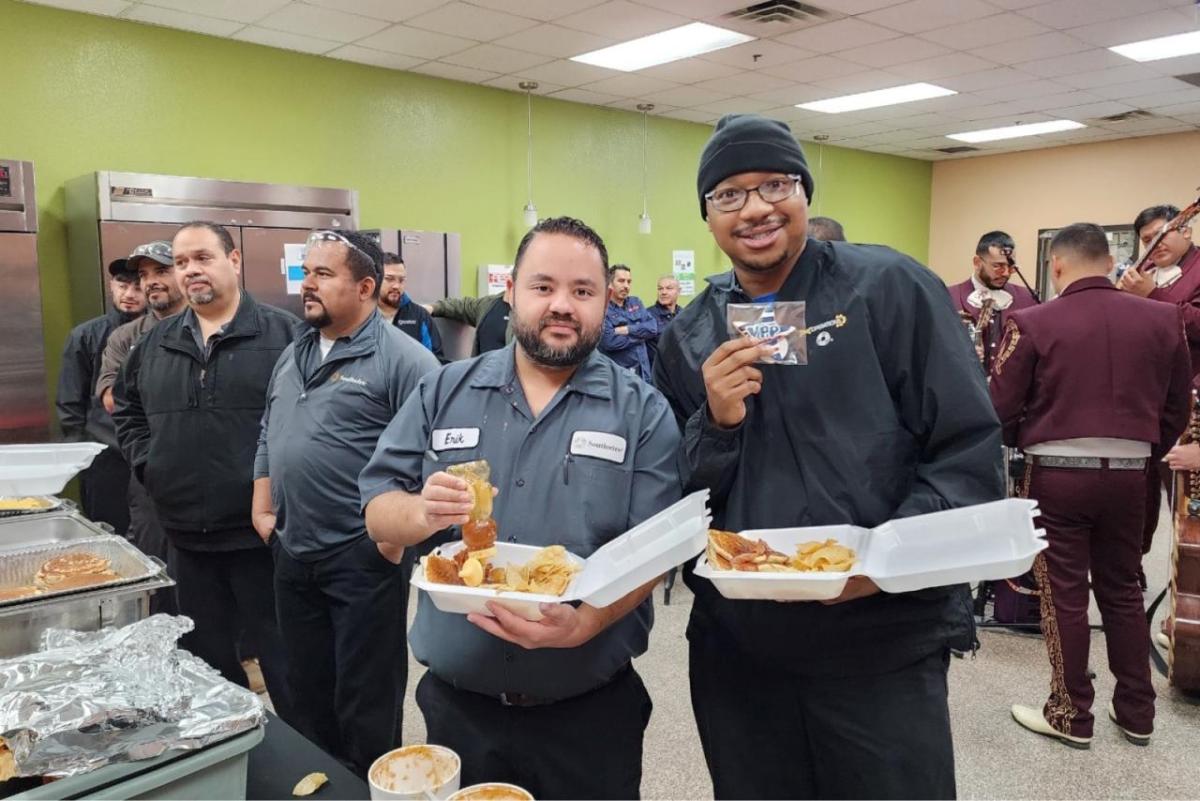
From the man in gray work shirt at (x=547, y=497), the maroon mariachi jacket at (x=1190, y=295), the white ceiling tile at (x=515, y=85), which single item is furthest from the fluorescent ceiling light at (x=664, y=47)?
the man in gray work shirt at (x=547, y=497)

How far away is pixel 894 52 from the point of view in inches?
244

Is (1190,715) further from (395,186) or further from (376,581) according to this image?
(395,186)

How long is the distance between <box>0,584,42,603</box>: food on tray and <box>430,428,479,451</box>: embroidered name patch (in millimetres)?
875

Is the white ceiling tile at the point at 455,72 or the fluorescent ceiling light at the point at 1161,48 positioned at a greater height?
the fluorescent ceiling light at the point at 1161,48

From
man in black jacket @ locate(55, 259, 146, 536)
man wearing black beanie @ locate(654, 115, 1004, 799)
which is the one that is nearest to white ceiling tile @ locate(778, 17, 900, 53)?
man in black jacket @ locate(55, 259, 146, 536)

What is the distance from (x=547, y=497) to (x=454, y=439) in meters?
0.23

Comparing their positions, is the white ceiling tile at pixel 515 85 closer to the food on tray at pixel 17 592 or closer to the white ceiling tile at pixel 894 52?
the white ceiling tile at pixel 894 52

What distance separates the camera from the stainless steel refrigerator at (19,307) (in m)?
4.47

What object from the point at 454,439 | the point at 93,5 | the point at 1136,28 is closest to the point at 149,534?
the point at 454,439

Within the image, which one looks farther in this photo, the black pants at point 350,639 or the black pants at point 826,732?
the black pants at point 350,639

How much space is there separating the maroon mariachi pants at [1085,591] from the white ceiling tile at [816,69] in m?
4.27

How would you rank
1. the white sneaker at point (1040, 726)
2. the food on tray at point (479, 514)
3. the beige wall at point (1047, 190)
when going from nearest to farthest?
the food on tray at point (479, 514), the white sneaker at point (1040, 726), the beige wall at point (1047, 190)

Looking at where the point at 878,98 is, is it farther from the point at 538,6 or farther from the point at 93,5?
the point at 93,5

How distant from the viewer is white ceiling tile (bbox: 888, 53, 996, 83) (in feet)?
20.9
